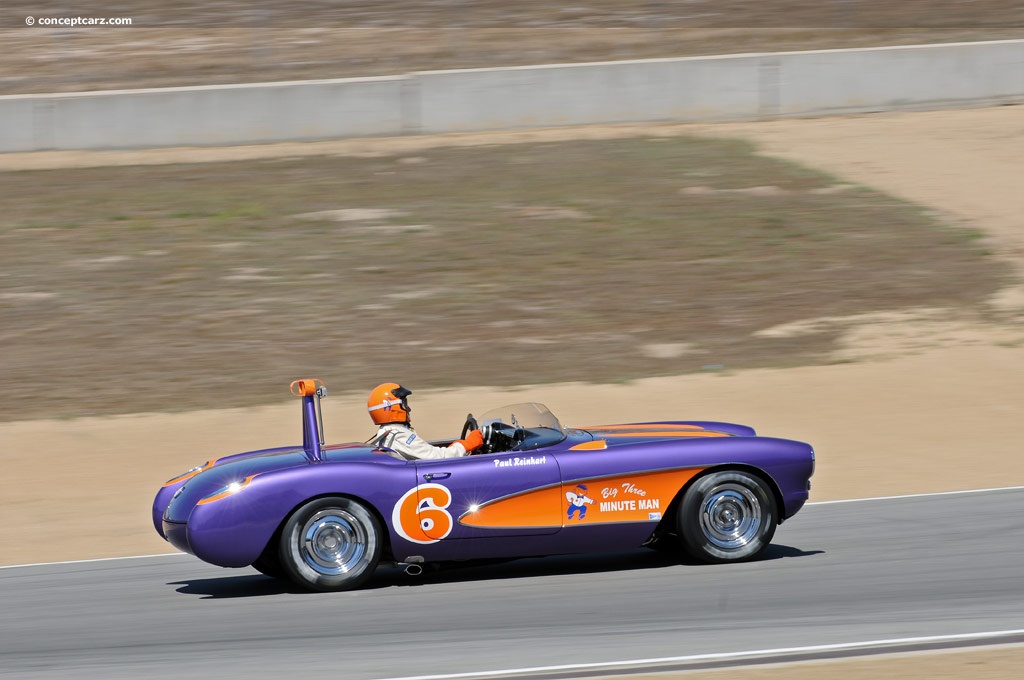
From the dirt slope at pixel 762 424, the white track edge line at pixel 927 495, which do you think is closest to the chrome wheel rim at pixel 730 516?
the white track edge line at pixel 927 495

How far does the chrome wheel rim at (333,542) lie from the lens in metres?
7.45

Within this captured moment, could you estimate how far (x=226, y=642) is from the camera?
22.3 feet

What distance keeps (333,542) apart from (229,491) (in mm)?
648

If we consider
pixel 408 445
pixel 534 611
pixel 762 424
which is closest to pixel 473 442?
pixel 408 445

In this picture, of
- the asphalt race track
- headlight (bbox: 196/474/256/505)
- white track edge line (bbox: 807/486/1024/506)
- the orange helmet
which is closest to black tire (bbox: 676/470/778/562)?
the asphalt race track

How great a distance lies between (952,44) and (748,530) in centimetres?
1881

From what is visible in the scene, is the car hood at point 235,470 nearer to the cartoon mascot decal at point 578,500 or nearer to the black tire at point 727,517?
the cartoon mascot decal at point 578,500

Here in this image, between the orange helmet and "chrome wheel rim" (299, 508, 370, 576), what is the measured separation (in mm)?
710

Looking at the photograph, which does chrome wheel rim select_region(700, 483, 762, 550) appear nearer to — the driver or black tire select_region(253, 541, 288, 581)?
the driver

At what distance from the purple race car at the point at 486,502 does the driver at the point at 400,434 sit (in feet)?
0.30

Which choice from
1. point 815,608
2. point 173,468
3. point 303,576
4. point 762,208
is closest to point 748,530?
point 815,608

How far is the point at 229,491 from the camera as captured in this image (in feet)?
24.3

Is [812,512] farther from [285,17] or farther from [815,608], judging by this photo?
[285,17]

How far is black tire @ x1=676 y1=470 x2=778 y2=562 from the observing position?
7.74 m
